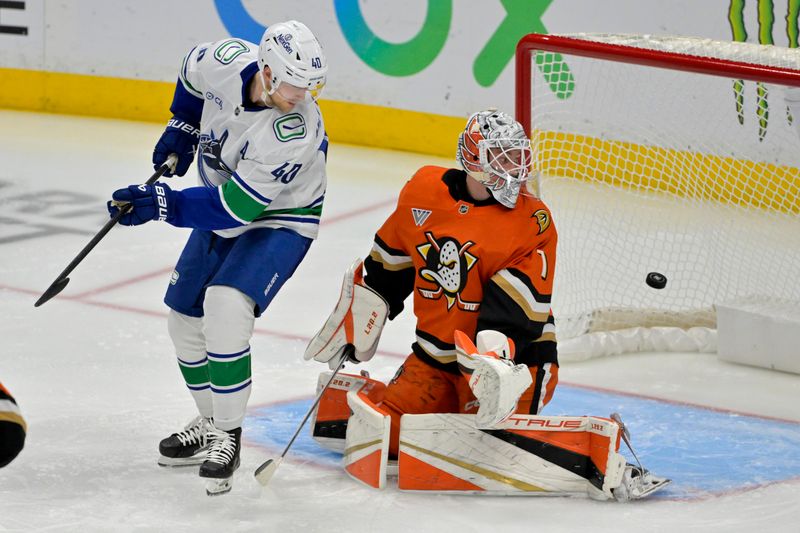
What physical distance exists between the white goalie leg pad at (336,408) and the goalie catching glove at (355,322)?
0.06 m

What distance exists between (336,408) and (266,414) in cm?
37

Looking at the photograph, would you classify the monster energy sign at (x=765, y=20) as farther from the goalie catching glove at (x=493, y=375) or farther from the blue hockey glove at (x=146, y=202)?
the blue hockey glove at (x=146, y=202)

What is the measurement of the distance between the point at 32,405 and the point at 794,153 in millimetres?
2919

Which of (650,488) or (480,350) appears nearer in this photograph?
(480,350)

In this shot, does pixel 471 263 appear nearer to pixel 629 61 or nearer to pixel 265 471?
pixel 265 471

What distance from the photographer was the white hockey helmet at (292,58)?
3.05 metres

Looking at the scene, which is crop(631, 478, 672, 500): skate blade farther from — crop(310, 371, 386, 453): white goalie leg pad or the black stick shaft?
the black stick shaft

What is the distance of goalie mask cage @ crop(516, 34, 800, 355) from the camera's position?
479cm

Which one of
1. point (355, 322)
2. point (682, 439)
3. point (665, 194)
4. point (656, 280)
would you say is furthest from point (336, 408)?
point (665, 194)

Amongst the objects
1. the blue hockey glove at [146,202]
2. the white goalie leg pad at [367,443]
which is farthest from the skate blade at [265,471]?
the blue hockey glove at [146,202]

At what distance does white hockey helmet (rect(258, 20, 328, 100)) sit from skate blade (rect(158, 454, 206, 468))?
0.96 metres

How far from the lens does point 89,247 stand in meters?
3.27

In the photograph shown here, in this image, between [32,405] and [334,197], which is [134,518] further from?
[334,197]

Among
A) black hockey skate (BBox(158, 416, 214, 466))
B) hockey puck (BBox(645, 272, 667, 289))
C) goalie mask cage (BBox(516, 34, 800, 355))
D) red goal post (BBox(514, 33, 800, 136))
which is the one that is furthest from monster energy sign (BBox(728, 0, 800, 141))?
black hockey skate (BBox(158, 416, 214, 466))
